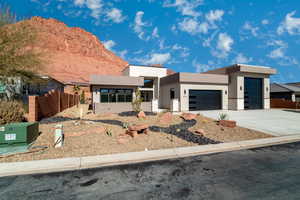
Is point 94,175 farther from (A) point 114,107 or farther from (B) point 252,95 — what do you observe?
(B) point 252,95

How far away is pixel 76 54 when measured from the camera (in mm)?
86125

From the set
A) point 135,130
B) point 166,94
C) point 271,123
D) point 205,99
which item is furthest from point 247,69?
point 135,130

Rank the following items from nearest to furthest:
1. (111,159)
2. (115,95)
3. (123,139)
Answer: (111,159), (123,139), (115,95)

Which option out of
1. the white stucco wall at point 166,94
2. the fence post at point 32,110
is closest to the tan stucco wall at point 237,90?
the white stucco wall at point 166,94

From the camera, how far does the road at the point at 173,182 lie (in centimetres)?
338

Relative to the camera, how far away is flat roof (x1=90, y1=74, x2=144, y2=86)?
1759 cm

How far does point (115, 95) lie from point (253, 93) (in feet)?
68.2

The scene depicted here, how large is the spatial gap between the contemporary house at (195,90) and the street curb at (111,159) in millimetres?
12055

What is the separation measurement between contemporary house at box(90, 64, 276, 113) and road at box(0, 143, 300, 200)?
1324 cm

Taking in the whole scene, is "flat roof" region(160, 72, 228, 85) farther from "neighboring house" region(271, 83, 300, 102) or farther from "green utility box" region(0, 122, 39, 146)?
"neighboring house" region(271, 83, 300, 102)

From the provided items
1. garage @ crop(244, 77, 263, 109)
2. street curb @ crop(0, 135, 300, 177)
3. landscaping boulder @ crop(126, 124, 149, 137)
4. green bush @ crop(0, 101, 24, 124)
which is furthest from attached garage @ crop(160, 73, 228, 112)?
green bush @ crop(0, 101, 24, 124)

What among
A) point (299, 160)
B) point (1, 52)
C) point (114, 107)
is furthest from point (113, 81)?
point (299, 160)

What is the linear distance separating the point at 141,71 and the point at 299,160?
72.8ft

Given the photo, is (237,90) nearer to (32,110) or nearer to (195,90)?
(195,90)
